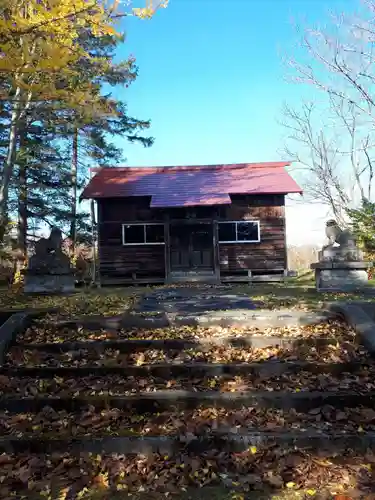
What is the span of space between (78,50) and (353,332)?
4.77 m

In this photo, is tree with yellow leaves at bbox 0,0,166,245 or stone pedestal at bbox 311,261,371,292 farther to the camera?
stone pedestal at bbox 311,261,371,292

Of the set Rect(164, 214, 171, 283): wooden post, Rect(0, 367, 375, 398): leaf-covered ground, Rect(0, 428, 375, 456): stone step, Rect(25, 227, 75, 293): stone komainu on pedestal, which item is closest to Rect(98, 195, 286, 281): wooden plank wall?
Rect(164, 214, 171, 283): wooden post

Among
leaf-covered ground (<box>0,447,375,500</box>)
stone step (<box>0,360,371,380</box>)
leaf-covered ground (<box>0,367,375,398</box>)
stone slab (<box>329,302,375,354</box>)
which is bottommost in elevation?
leaf-covered ground (<box>0,447,375,500</box>)

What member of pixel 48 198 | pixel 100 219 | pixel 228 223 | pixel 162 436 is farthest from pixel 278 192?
pixel 162 436

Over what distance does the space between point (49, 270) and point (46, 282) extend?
0.32 meters

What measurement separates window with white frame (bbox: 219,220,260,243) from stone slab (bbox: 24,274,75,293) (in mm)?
7760

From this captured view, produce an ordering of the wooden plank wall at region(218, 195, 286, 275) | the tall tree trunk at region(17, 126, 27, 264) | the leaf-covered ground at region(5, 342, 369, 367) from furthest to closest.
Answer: the tall tree trunk at region(17, 126, 27, 264) < the wooden plank wall at region(218, 195, 286, 275) < the leaf-covered ground at region(5, 342, 369, 367)

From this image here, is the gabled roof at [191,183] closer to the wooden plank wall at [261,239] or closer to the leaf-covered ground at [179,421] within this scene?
the wooden plank wall at [261,239]

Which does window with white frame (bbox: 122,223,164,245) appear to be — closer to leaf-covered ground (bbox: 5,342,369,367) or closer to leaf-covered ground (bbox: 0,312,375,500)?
leaf-covered ground (bbox: 0,312,375,500)

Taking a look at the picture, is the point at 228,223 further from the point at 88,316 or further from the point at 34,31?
the point at 34,31

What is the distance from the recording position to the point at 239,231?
16094mm

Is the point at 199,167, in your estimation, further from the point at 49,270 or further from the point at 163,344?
the point at 163,344

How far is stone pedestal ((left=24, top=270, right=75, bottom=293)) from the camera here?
9547mm

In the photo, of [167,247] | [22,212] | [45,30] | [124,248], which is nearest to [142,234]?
[124,248]
